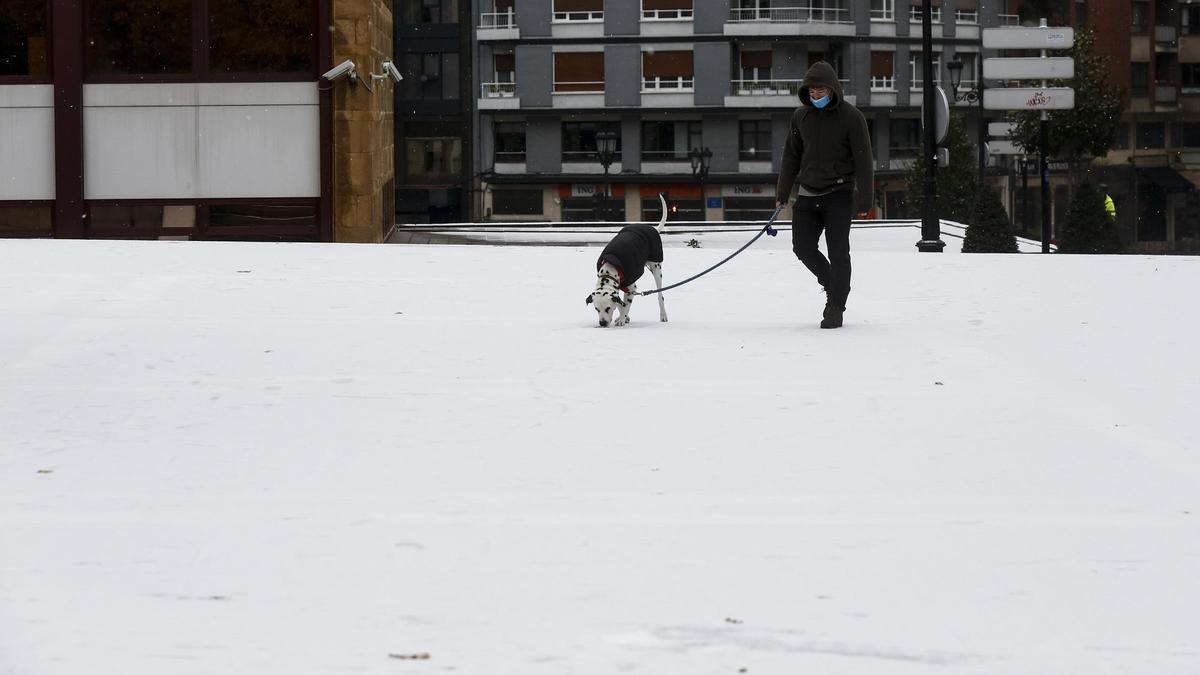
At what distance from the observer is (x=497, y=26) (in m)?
68.8

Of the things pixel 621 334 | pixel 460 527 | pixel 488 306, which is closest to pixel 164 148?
pixel 488 306

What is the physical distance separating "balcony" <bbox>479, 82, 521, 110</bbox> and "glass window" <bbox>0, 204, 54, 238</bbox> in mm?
41161

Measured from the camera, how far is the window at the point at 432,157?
227 ft

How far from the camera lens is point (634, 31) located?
222 feet

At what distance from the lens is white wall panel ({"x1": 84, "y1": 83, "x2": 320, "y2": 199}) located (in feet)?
90.3

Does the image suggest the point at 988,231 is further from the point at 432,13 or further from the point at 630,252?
the point at 432,13

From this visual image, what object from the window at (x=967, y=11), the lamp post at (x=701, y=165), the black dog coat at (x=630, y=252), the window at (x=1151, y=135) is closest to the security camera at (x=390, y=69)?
the black dog coat at (x=630, y=252)

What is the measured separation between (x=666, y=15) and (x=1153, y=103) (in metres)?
20.4

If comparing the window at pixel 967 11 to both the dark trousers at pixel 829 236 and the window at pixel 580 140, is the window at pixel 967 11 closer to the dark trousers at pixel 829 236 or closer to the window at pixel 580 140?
the window at pixel 580 140

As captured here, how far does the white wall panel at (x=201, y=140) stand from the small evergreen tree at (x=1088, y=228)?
16.1m

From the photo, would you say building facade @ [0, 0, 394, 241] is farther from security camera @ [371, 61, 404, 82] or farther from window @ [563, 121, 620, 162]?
window @ [563, 121, 620, 162]

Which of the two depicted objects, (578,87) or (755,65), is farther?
(578,87)

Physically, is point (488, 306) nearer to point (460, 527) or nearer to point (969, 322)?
point (969, 322)

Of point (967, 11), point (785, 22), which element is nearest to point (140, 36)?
point (785, 22)
